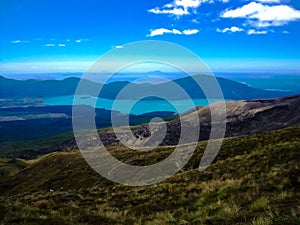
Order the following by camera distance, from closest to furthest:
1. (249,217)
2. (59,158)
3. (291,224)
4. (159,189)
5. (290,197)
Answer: (291,224)
(249,217)
(290,197)
(159,189)
(59,158)

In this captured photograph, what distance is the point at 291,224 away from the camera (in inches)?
326

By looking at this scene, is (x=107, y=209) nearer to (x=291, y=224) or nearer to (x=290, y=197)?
(x=290, y=197)

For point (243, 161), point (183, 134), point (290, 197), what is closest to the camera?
point (290, 197)

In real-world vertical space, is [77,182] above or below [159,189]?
below

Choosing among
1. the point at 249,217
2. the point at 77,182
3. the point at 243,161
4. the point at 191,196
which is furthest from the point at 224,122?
the point at 249,217

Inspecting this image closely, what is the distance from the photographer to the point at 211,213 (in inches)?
492

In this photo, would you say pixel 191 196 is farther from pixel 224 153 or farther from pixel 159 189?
pixel 224 153

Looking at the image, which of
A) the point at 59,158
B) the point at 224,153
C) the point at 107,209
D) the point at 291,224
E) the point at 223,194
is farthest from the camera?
the point at 59,158

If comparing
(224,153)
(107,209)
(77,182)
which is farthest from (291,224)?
(77,182)

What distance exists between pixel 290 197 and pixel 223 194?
4666 mm

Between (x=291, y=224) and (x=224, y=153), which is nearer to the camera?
(x=291, y=224)

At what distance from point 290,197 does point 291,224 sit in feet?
13.0

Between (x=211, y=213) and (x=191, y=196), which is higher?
(x=211, y=213)

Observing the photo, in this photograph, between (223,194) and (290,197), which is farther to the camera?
(223,194)
